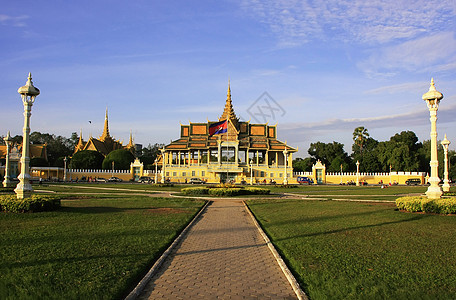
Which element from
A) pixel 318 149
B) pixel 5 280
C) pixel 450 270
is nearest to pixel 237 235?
pixel 450 270

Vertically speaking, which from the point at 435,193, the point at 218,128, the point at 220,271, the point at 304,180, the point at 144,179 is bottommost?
the point at 304,180

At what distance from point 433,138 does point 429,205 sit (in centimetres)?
339

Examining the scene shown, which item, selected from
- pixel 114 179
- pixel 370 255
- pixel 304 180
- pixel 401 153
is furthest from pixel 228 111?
pixel 370 255

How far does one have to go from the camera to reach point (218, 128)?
73.9m

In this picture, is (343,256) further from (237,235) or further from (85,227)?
(85,227)

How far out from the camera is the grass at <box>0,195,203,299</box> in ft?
19.1

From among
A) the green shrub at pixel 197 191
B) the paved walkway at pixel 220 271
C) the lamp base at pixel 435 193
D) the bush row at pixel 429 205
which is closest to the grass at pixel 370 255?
the paved walkway at pixel 220 271

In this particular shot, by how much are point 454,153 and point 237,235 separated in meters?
86.8

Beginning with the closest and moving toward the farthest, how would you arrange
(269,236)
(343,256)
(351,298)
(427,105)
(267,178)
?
(351,298) → (343,256) → (269,236) → (427,105) → (267,178)

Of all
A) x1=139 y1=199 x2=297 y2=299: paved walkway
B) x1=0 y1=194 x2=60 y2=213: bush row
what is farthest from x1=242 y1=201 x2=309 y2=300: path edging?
x1=0 y1=194 x2=60 y2=213: bush row

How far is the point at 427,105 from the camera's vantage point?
17.6 meters

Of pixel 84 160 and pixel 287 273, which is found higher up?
pixel 84 160

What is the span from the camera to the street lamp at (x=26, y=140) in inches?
609

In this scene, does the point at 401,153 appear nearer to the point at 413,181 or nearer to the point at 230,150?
the point at 413,181
